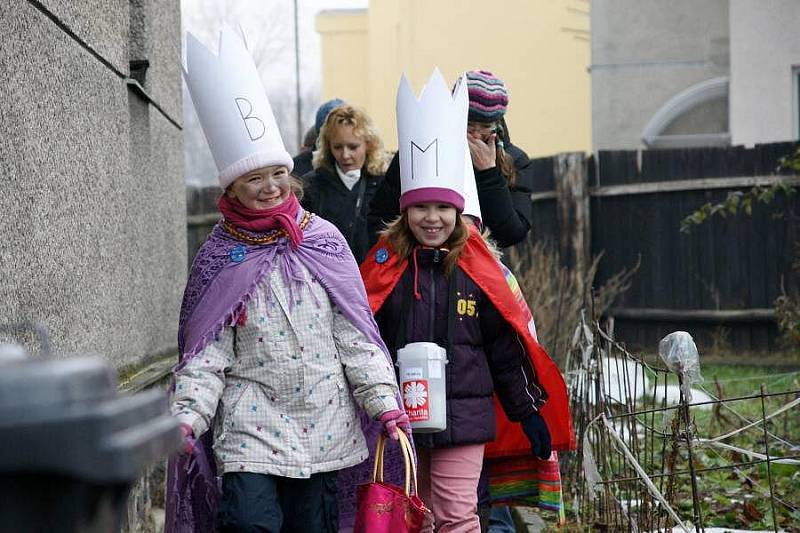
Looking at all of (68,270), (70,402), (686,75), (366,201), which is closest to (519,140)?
(686,75)

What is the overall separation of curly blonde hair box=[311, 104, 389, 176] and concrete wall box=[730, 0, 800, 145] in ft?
30.1

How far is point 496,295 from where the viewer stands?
470cm

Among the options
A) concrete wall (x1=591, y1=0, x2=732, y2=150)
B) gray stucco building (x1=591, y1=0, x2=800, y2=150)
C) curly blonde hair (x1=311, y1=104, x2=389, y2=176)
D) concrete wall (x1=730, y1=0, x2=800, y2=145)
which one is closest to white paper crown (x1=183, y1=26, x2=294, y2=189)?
curly blonde hair (x1=311, y1=104, x2=389, y2=176)

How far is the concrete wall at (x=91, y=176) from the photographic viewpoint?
13.0 feet

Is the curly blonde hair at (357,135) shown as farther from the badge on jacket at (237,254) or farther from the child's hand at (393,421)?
the child's hand at (393,421)

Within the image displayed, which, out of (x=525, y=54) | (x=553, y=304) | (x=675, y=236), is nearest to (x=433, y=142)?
(x=553, y=304)

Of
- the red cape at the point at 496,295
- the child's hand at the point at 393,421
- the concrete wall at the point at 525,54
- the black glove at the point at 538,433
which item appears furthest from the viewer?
the concrete wall at the point at 525,54

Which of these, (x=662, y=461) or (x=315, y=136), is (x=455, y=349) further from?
(x=315, y=136)

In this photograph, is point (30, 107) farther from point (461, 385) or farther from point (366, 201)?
point (366, 201)

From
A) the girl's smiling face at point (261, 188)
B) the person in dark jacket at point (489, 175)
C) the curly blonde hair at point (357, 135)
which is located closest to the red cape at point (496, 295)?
the person in dark jacket at point (489, 175)

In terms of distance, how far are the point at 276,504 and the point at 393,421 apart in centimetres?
45

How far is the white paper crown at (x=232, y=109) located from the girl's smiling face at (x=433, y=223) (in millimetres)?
669

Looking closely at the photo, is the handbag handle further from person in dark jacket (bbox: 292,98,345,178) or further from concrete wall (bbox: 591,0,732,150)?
concrete wall (bbox: 591,0,732,150)

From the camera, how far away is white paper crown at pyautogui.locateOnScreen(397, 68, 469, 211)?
4.74 meters
